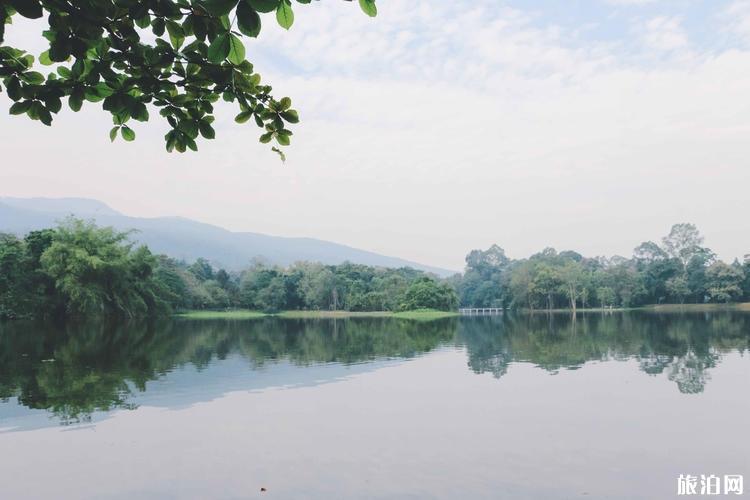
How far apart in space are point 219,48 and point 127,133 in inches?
37.9

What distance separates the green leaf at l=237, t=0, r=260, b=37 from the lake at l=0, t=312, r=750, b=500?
581cm

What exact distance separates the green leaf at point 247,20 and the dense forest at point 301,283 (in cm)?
4609

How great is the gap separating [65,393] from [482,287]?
3569 inches

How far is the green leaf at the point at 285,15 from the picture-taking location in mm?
1602

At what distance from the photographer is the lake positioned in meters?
6.59

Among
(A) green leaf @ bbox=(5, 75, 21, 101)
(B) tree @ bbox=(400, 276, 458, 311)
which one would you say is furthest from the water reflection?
(B) tree @ bbox=(400, 276, 458, 311)

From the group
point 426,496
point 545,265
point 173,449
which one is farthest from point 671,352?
point 545,265

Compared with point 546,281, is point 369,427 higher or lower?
lower

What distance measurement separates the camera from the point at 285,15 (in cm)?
161

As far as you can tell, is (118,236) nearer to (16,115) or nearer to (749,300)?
(16,115)

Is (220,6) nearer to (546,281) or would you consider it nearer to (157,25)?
(157,25)

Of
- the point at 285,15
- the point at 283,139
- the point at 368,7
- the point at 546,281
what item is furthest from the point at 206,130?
the point at 546,281

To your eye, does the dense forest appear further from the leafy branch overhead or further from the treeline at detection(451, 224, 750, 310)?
the leafy branch overhead

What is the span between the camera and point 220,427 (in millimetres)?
9258
